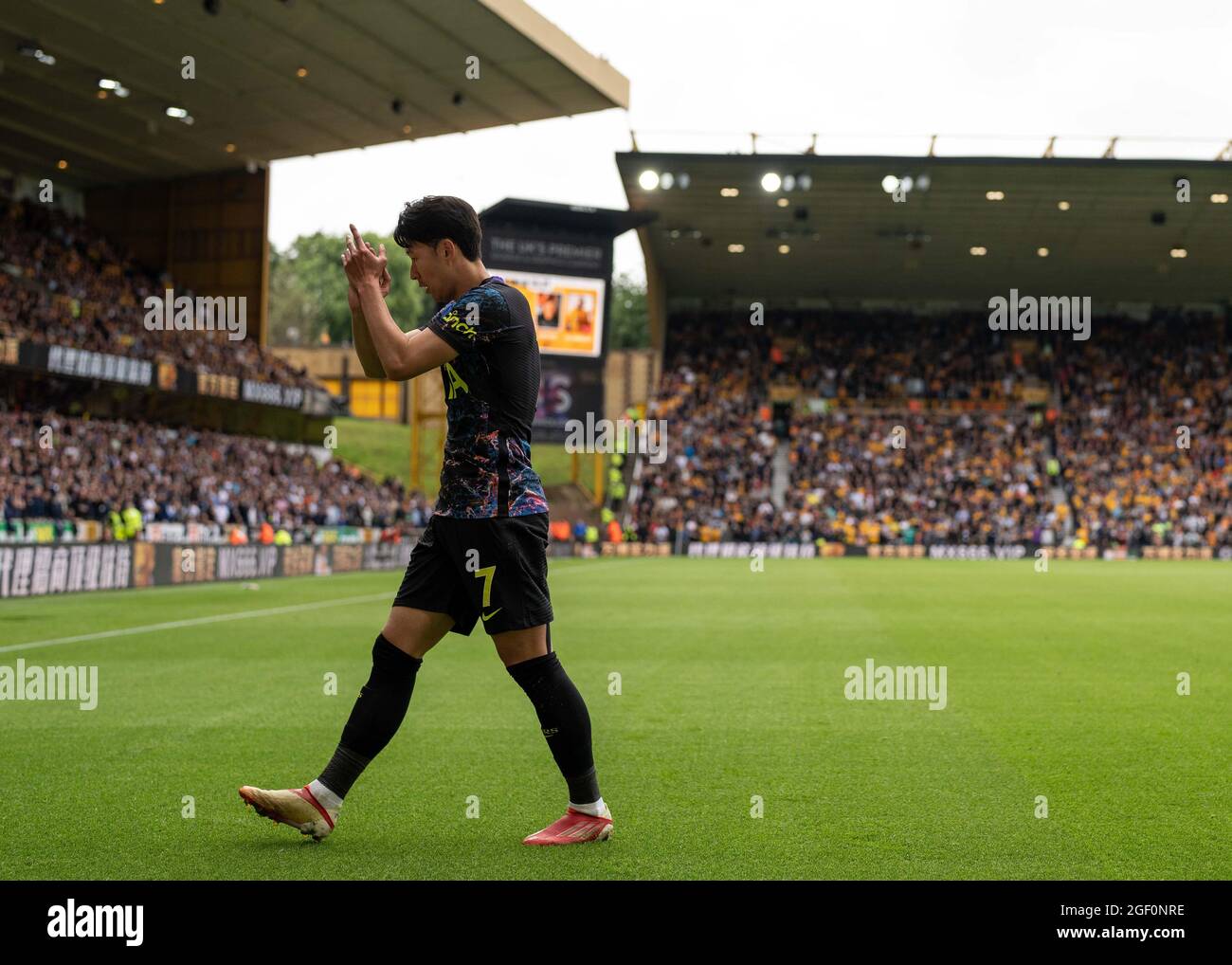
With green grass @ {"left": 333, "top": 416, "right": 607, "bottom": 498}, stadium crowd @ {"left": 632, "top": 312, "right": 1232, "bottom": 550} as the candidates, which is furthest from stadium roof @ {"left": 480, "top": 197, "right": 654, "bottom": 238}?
green grass @ {"left": 333, "top": 416, "right": 607, "bottom": 498}

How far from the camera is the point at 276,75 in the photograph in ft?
109

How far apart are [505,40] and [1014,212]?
21.3 m

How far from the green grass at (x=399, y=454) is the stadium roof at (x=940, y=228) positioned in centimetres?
1140

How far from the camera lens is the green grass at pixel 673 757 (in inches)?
180

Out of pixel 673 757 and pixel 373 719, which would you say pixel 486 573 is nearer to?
pixel 373 719

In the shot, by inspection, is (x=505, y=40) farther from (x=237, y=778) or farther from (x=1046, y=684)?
(x=237, y=778)

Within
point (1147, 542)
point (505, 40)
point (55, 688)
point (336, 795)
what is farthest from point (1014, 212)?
point (336, 795)

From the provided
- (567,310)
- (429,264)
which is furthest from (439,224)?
(567,310)

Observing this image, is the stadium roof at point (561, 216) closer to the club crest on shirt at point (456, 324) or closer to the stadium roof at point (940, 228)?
the stadium roof at point (940, 228)

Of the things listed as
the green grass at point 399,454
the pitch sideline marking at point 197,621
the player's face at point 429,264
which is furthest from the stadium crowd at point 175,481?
the player's face at point 429,264

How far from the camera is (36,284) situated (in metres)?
35.2

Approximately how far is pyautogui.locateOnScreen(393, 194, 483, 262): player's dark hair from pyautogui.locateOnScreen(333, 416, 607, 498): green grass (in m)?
54.4

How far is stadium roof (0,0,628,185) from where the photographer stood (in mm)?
29078

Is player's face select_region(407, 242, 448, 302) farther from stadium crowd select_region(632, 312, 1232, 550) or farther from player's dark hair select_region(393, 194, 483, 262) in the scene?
stadium crowd select_region(632, 312, 1232, 550)
